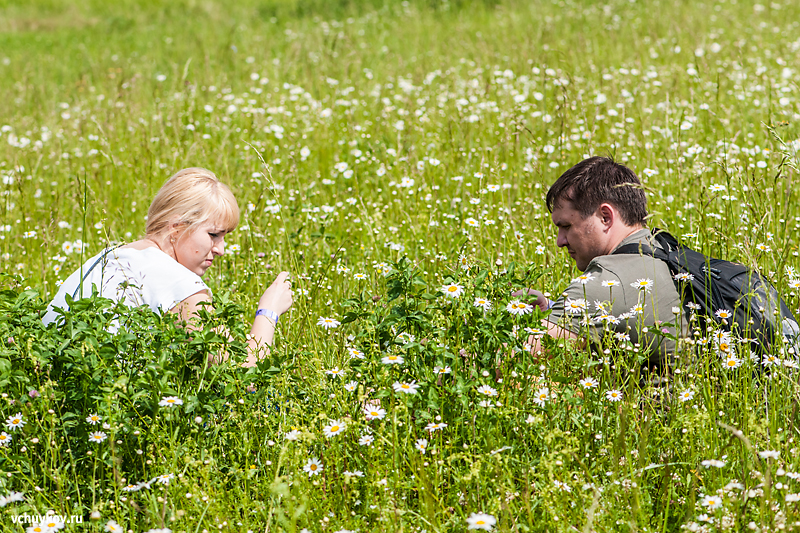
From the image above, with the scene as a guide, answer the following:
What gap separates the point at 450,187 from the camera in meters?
5.36

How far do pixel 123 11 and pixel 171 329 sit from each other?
64.0 ft

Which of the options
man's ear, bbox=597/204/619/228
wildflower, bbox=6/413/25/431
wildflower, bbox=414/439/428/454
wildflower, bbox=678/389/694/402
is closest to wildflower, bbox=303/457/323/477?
wildflower, bbox=414/439/428/454

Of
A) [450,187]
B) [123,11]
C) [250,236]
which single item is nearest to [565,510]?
[250,236]

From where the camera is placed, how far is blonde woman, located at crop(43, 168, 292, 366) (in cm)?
319

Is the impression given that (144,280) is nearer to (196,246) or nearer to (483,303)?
(196,246)

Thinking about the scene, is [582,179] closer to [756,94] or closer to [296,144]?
[296,144]

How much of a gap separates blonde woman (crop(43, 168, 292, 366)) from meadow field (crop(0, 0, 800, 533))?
0.61 ft

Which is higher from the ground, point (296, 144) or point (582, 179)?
point (296, 144)

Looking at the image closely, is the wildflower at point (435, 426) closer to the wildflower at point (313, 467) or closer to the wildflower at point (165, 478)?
the wildflower at point (313, 467)

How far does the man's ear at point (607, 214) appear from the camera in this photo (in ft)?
11.4

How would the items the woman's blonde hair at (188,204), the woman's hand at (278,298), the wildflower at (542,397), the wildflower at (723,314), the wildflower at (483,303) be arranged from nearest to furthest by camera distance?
the wildflower at (542,397) < the wildflower at (483,303) < the wildflower at (723,314) < the woman's hand at (278,298) < the woman's blonde hair at (188,204)

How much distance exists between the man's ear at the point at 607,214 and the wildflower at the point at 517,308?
109cm

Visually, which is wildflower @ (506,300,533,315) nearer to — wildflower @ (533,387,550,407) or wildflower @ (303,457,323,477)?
wildflower @ (533,387,550,407)

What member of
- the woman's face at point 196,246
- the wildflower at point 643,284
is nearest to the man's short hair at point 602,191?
the wildflower at point 643,284
